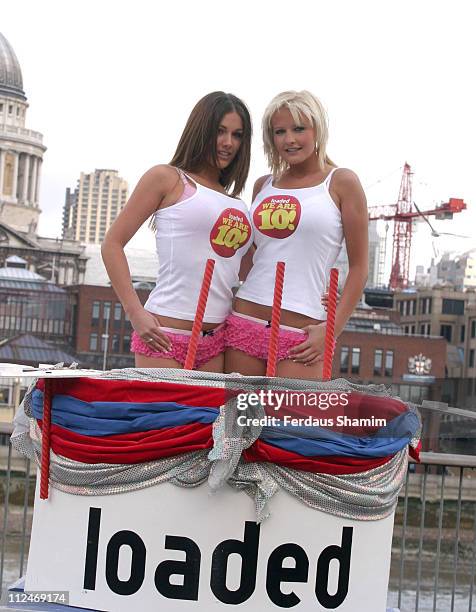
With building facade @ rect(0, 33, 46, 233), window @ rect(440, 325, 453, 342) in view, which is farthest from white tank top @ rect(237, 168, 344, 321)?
building facade @ rect(0, 33, 46, 233)

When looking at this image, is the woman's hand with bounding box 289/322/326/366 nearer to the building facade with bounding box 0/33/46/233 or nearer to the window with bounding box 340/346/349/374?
the window with bounding box 340/346/349/374

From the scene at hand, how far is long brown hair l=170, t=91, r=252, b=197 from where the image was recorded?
3.50m

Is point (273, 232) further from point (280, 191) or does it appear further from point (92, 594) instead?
point (92, 594)

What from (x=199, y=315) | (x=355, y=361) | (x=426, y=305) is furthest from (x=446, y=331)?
(x=199, y=315)

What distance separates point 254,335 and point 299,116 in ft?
1.92

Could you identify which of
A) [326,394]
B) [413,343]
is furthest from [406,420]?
[413,343]

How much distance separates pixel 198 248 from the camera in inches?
134

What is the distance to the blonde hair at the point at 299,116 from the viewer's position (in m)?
3.45

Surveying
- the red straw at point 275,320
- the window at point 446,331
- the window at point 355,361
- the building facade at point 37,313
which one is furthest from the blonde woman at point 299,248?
the window at point 446,331

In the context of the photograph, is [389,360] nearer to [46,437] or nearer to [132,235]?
[132,235]

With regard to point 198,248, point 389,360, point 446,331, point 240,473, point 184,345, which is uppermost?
point 198,248

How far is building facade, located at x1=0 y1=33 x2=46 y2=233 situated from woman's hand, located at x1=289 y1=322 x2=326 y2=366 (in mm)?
96038

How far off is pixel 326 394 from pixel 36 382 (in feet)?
2.27

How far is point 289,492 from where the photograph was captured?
9.48 feet
